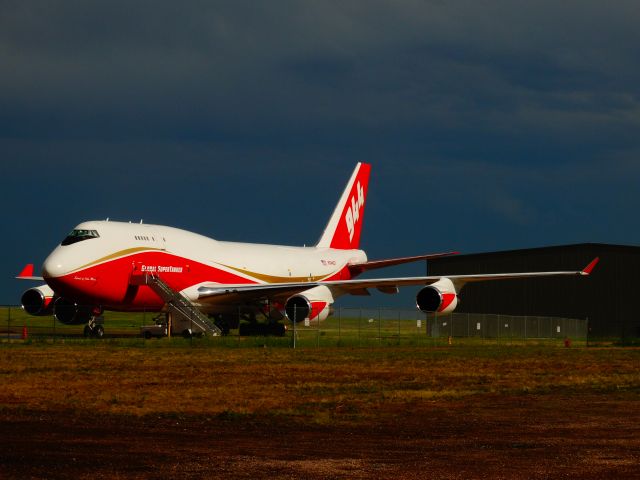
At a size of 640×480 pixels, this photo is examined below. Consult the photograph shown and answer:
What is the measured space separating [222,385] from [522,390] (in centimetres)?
670

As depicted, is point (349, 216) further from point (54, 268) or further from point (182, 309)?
point (54, 268)

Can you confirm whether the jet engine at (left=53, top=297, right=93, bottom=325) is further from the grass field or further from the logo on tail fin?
the logo on tail fin

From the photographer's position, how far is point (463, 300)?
74625mm

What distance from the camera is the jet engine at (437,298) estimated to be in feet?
151

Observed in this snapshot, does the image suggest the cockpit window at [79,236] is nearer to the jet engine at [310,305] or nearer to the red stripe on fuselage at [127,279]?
the red stripe on fuselage at [127,279]

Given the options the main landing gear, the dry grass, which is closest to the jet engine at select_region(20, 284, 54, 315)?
the main landing gear

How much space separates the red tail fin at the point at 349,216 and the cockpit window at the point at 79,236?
20937 millimetres

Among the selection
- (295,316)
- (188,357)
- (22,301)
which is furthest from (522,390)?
(22,301)

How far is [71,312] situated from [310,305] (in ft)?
35.6

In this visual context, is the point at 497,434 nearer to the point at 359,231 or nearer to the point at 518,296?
the point at 359,231

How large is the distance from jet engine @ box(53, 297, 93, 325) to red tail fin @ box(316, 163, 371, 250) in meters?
18.2

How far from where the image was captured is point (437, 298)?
46.1 m

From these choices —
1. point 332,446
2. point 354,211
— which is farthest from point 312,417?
point 354,211

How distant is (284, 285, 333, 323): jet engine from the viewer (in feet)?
155
